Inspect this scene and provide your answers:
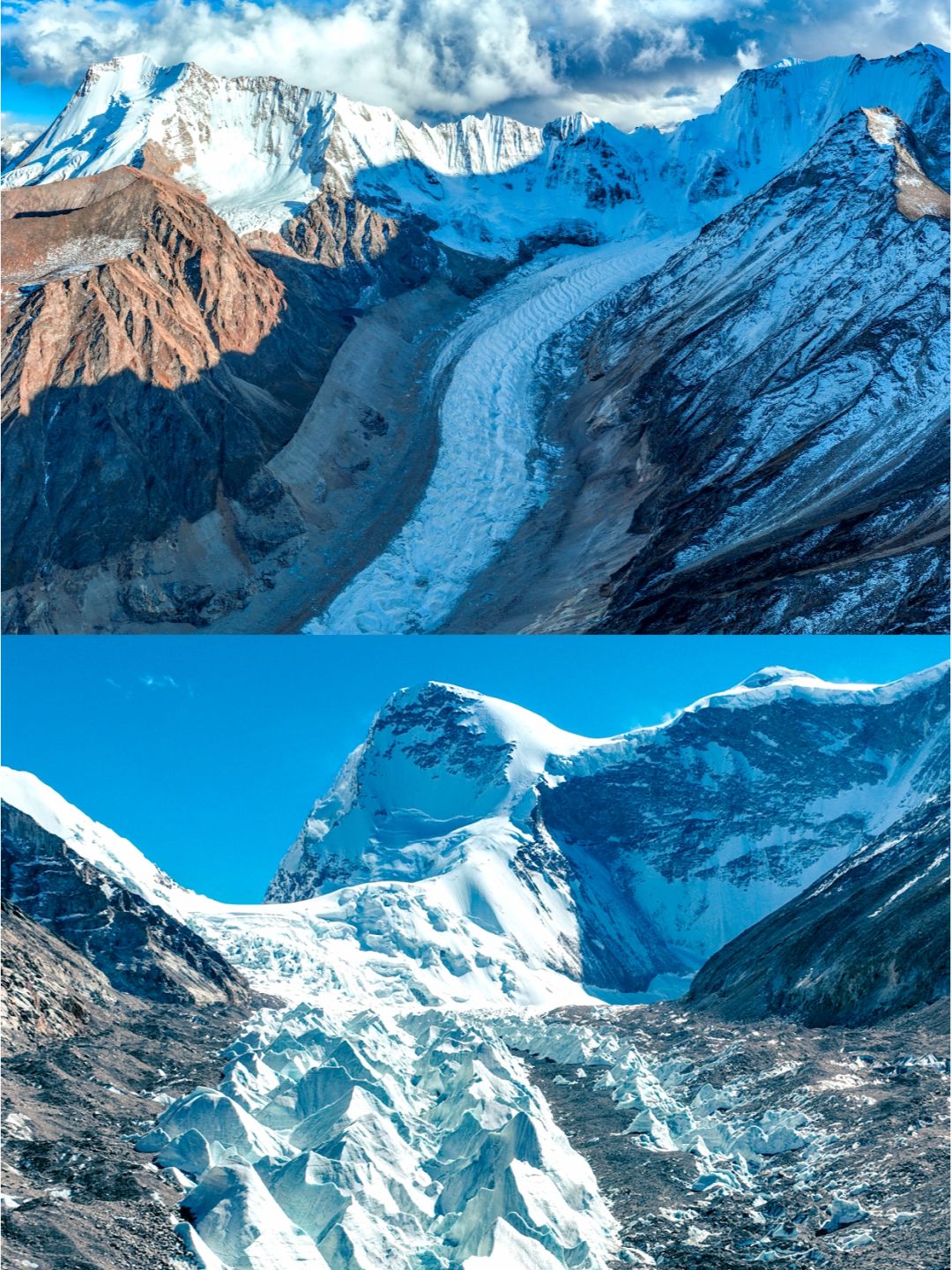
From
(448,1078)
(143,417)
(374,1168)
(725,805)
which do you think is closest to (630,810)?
(725,805)

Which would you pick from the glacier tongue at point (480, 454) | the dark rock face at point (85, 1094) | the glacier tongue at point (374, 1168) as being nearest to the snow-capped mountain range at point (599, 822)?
the glacier tongue at point (480, 454)

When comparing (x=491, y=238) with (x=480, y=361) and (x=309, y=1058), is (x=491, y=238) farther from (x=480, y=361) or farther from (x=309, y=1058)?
(x=309, y=1058)

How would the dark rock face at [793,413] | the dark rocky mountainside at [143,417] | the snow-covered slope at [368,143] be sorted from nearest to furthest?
the dark rock face at [793,413] → the dark rocky mountainside at [143,417] → the snow-covered slope at [368,143]

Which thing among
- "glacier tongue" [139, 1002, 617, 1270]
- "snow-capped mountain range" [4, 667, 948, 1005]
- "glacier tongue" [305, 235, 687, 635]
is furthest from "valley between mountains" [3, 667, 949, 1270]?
"glacier tongue" [305, 235, 687, 635]

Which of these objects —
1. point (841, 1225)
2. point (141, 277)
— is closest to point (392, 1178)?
point (841, 1225)

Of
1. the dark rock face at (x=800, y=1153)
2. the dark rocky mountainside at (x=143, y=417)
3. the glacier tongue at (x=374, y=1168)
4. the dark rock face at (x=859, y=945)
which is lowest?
the dark rock face at (x=859, y=945)

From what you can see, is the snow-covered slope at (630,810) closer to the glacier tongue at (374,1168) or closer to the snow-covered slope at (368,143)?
the snow-covered slope at (368,143)

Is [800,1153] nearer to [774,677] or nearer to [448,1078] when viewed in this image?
[448,1078]
